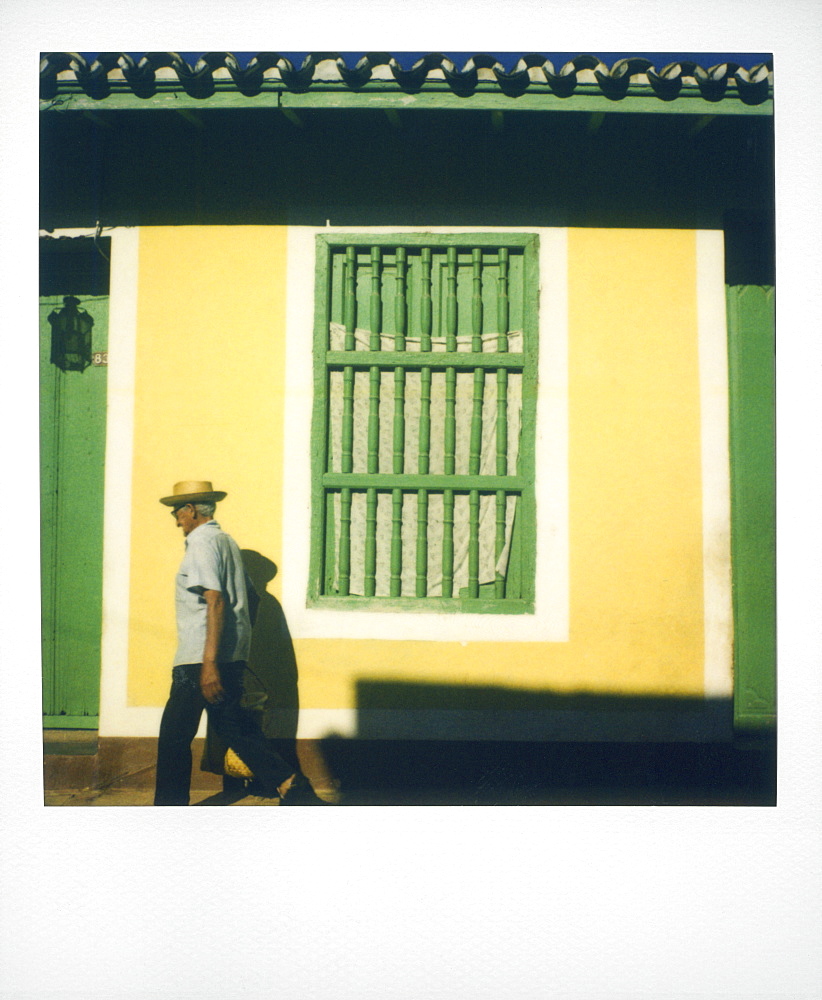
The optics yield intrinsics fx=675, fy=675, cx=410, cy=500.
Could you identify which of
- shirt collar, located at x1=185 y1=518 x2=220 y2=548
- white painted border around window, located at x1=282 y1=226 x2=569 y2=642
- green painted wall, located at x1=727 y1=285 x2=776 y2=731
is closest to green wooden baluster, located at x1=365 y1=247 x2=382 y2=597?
white painted border around window, located at x1=282 y1=226 x2=569 y2=642

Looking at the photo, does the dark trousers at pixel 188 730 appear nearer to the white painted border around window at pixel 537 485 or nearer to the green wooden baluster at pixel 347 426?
the white painted border around window at pixel 537 485

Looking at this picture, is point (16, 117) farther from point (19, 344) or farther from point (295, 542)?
point (295, 542)

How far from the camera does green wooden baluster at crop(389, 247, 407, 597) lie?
325 centimetres

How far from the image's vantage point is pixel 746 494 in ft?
10.5

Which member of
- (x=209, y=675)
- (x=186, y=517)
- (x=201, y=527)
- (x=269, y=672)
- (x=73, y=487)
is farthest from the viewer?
(x=73, y=487)

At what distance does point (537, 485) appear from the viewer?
10.7 feet

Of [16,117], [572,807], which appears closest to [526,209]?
[16,117]

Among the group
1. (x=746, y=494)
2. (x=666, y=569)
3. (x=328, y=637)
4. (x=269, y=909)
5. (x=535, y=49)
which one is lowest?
(x=269, y=909)

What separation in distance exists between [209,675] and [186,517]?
737mm

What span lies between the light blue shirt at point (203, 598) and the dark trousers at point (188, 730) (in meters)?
0.07

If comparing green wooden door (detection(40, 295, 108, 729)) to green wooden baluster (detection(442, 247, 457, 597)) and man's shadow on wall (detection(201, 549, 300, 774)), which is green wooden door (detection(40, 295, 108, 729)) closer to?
man's shadow on wall (detection(201, 549, 300, 774))

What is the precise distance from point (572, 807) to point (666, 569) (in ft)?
3.85

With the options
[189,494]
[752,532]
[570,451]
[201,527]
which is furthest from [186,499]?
[752,532]

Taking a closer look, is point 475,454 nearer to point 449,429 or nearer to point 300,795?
point 449,429
